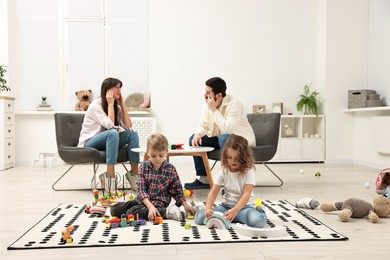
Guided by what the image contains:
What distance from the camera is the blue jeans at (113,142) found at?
402 cm

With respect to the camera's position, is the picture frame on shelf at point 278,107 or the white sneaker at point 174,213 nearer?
the white sneaker at point 174,213

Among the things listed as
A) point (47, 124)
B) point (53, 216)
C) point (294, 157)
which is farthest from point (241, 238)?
point (47, 124)

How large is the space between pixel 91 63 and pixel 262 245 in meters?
4.99

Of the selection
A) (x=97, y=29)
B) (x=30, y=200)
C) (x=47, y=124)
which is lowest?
(x=30, y=200)

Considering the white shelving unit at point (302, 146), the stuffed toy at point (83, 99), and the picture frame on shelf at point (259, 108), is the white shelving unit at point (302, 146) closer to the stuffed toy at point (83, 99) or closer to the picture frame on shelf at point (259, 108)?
the picture frame on shelf at point (259, 108)

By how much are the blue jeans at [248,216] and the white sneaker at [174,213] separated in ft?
0.44

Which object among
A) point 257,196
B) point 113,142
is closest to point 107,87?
point 113,142

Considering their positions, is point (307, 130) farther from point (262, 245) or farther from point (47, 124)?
point (262, 245)

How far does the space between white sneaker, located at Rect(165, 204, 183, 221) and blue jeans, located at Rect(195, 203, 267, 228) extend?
0.13 m

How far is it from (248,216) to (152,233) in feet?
1.73

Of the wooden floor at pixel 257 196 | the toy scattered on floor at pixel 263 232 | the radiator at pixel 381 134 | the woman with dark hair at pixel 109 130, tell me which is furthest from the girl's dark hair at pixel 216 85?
the radiator at pixel 381 134

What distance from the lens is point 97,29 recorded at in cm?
674

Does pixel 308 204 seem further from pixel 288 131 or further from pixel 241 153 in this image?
pixel 288 131

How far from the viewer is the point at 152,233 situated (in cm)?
252
